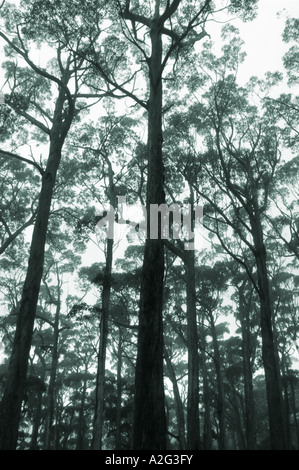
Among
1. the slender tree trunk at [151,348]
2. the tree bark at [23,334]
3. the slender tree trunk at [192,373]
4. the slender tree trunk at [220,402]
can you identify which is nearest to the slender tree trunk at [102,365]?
the slender tree trunk at [192,373]

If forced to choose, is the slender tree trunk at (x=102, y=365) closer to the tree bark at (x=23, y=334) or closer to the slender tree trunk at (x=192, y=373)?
the slender tree trunk at (x=192, y=373)

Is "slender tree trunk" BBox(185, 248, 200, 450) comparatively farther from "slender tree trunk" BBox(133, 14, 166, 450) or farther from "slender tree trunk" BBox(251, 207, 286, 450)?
"slender tree trunk" BBox(133, 14, 166, 450)

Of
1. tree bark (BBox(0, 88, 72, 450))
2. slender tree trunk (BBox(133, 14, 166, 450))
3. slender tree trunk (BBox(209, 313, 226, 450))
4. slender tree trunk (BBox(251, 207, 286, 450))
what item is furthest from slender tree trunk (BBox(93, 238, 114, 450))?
slender tree trunk (BBox(133, 14, 166, 450))

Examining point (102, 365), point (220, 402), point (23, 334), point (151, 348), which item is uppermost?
point (102, 365)

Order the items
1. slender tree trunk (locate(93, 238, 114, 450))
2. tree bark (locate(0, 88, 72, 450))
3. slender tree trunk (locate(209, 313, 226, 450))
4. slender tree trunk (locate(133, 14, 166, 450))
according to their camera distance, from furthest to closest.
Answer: slender tree trunk (locate(209, 313, 226, 450)), slender tree trunk (locate(93, 238, 114, 450)), tree bark (locate(0, 88, 72, 450)), slender tree trunk (locate(133, 14, 166, 450))

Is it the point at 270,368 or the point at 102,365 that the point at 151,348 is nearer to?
the point at 270,368

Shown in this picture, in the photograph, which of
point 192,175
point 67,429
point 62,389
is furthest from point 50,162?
point 62,389

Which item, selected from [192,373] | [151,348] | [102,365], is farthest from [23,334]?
[192,373]

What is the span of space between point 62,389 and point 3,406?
26899 millimetres

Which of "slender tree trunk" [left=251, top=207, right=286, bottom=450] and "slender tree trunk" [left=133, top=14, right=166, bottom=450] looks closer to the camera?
"slender tree trunk" [left=133, top=14, right=166, bottom=450]

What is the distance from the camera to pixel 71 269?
21.9m
